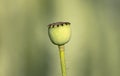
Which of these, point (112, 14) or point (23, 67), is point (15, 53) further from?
point (112, 14)

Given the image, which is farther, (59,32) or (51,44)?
(51,44)

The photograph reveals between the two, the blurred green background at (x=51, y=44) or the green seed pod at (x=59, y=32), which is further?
the blurred green background at (x=51, y=44)

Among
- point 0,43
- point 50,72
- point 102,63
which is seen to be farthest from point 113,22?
point 0,43

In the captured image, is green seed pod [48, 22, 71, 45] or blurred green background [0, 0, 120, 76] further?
blurred green background [0, 0, 120, 76]

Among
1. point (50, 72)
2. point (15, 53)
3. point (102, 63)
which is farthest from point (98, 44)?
point (15, 53)

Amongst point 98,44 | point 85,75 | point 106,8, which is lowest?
point 85,75

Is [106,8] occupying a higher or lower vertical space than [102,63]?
higher

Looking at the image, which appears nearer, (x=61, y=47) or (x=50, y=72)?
(x=61, y=47)
